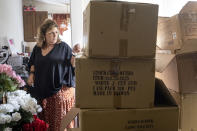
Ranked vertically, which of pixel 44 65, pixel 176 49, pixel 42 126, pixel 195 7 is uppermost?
pixel 195 7

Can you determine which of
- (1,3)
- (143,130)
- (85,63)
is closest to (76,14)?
(1,3)

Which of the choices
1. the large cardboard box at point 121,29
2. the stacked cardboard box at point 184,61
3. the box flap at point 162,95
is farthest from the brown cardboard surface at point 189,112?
the large cardboard box at point 121,29

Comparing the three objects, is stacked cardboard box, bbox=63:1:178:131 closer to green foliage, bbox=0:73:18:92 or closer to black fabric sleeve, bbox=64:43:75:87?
green foliage, bbox=0:73:18:92

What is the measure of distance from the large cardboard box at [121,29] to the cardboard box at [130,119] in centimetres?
30

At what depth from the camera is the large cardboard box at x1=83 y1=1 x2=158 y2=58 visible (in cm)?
105

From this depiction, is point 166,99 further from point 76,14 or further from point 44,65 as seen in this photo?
point 76,14

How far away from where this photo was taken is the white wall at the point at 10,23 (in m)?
3.05

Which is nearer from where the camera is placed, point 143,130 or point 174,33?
point 143,130

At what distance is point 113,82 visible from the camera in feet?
3.71

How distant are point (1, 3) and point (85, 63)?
250 centimetres

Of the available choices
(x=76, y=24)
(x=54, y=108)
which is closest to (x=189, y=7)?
(x=54, y=108)

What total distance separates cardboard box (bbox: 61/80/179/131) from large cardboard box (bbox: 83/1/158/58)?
304mm

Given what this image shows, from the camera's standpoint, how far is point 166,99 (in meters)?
1.26

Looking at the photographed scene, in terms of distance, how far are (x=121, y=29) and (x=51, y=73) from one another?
1.14m
